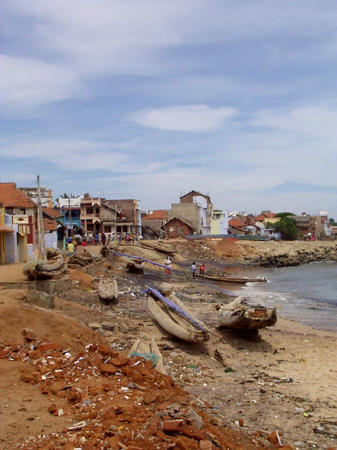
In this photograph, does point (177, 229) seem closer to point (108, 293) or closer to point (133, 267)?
point (133, 267)

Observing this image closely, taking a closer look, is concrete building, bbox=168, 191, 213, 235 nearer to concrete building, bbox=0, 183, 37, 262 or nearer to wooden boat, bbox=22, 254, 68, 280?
concrete building, bbox=0, 183, 37, 262

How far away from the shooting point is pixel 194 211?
81062mm

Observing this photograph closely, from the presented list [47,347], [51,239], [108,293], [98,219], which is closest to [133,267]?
[51,239]

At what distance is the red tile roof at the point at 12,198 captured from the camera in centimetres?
3847

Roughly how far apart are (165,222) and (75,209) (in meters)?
16.6

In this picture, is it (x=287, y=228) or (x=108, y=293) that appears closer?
(x=108, y=293)

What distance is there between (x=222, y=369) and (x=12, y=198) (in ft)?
100

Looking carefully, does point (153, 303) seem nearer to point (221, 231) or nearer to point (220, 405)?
point (220, 405)

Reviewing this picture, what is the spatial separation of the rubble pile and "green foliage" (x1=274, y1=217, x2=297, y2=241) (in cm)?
9748

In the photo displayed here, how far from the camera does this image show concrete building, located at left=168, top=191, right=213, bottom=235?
81000mm

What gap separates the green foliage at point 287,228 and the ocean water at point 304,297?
52.1 metres

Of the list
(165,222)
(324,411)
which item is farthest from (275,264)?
(324,411)

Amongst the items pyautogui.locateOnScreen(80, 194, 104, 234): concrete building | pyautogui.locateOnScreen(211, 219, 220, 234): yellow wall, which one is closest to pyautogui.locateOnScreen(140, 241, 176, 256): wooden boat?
pyautogui.locateOnScreen(80, 194, 104, 234): concrete building

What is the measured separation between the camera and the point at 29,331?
35.6 ft
